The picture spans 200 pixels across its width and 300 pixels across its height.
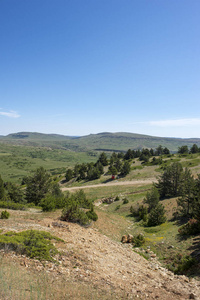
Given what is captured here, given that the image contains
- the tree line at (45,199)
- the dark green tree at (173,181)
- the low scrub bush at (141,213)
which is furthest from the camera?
the dark green tree at (173,181)

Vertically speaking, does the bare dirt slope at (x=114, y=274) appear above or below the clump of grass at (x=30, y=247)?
below

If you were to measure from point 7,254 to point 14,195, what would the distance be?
30814 mm

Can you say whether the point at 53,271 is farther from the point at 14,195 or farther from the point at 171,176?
the point at 171,176

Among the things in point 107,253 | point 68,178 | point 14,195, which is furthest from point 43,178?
point 68,178

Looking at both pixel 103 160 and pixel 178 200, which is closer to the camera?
pixel 178 200

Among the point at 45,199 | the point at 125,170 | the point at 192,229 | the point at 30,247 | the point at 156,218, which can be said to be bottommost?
the point at 125,170

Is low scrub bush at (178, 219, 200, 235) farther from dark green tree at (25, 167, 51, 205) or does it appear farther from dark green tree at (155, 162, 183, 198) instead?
dark green tree at (25, 167, 51, 205)

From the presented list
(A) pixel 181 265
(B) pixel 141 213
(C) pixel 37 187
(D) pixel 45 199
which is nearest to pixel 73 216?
(D) pixel 45 199

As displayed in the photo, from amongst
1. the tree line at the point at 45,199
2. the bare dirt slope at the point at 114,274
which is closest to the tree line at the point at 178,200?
the bare dirt slope at the point at 114,274

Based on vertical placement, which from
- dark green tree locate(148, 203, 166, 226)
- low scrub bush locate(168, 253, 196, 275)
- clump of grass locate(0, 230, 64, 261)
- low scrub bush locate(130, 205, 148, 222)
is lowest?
low scrub bush locate(130, 205, 148, 222)

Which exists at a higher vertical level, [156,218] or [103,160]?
[103,160]

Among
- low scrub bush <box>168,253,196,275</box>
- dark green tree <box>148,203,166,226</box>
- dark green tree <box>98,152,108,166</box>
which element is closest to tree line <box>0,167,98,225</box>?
low scrub bush <box>168,253,196,275</box>

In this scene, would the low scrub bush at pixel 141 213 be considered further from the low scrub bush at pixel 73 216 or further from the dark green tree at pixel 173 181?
the low scrub bush at pixel 73 216

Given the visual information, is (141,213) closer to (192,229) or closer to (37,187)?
(192,229)
